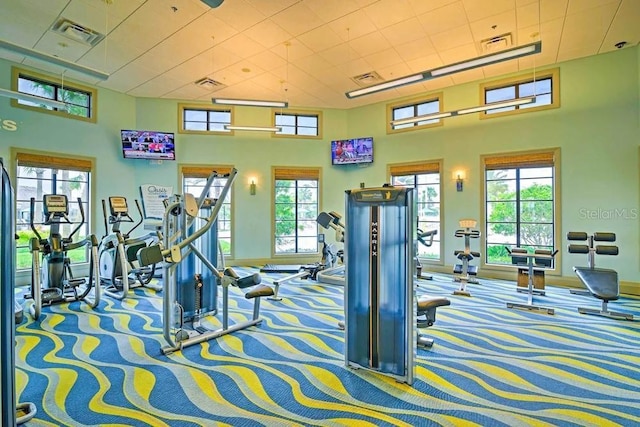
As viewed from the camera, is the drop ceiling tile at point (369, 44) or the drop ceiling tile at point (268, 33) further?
the drop ceiling tile at point (369, 44)

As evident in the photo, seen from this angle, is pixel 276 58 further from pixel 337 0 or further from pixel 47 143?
pixel 47 143

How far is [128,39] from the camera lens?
5.22m

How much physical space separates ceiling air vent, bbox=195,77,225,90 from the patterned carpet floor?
15.7 ft

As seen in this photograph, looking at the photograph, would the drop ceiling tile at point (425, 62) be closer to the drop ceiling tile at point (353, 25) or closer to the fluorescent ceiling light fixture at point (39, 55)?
the drop ceiling tile at point (353, 25)

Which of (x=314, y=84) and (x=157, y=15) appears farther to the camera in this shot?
(x=314, y=84)

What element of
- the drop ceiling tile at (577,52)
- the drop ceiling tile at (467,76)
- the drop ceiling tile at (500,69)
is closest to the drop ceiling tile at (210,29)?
the drop ceiling tile at (467,76)

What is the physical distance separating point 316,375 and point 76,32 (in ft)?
19.5

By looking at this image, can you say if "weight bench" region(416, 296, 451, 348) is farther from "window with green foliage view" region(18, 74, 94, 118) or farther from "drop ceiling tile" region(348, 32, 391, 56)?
"window with green foliage view" region(18, 74, 94, 118)

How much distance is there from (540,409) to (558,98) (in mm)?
6085

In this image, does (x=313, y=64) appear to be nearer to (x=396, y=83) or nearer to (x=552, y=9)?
(x=396, y=83)

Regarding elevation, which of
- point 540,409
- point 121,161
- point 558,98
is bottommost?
point 540,409

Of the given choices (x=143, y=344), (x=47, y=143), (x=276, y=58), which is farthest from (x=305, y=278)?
(x=47, y=143)

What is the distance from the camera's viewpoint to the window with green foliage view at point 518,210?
656cm

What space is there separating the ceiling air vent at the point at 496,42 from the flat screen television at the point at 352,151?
335 cm
